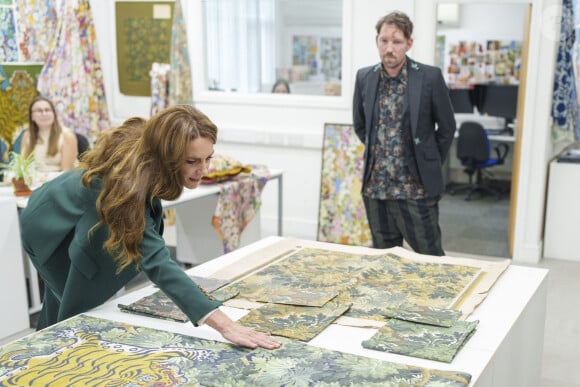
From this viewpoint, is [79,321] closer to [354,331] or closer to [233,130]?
[354,331]

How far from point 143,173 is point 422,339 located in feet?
2.75

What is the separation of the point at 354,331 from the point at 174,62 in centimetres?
432

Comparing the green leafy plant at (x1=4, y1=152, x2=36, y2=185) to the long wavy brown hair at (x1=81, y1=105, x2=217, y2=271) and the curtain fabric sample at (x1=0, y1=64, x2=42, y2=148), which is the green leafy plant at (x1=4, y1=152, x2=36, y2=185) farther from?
the long wavy brown hair at (x1=81, y1=105, x2=217, y2=271)

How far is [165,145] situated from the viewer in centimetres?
172

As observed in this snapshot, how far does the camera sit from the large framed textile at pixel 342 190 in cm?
517

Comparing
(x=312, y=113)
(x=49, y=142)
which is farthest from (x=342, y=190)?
(x=49, y=142)

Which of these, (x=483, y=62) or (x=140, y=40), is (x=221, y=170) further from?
(x=483, y=62)

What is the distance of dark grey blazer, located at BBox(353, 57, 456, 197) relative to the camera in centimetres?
321

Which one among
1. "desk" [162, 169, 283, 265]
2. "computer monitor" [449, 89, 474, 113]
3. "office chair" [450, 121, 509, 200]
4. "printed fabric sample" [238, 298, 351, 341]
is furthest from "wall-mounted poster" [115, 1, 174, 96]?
"printed fabric sample" [238, 298, 351, 341]

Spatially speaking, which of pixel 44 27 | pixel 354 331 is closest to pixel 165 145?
pixel 354 331

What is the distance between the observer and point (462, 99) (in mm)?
7477

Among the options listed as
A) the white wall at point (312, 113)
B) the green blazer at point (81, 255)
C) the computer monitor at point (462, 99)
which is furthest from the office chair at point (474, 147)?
the green blazer at point (81, 255)

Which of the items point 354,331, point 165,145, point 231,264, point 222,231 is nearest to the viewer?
point 165,145

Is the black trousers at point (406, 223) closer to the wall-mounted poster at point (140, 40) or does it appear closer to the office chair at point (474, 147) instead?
the wall-mounted poster at point (140, 40)
